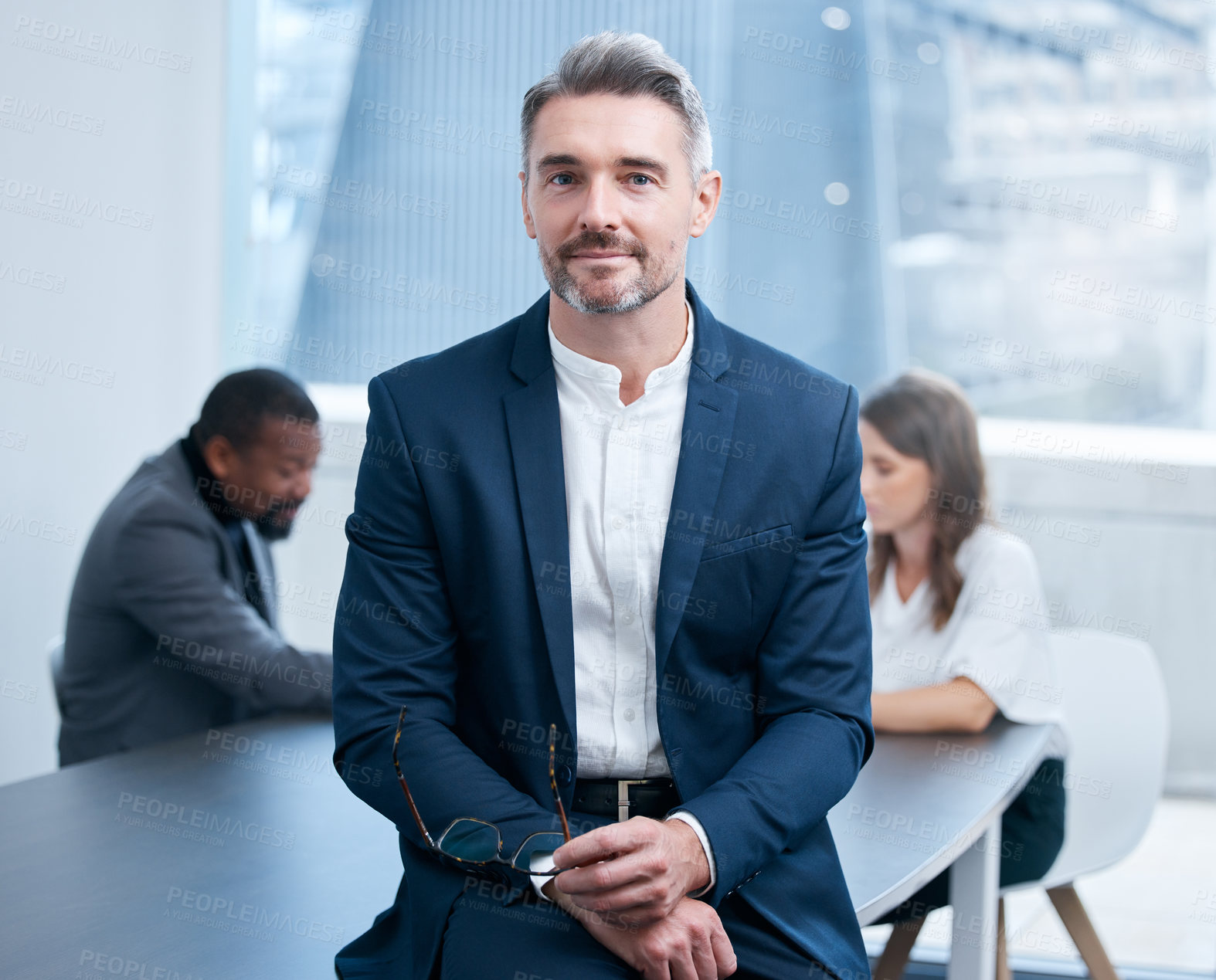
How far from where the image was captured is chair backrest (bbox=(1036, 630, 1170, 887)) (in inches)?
94.1

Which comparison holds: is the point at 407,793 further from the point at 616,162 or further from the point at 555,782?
the point at 616,162

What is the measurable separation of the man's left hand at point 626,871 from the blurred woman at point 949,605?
0.92 metres

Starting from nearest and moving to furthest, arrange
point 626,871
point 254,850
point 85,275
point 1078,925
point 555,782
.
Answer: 1. point 626,871
2. point 555,782
3. point 254,850
4. point 1078,925
5. point 85,275

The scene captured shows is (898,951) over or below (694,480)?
below

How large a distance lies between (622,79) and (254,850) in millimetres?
1146

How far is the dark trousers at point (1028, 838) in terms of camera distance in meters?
2.15

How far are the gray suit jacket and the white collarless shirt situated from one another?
1074 mm

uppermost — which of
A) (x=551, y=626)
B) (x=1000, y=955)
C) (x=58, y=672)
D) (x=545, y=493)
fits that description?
(x=545, y=493)

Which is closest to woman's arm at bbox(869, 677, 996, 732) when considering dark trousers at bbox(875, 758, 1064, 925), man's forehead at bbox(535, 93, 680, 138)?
dark trousers at bbox(875, 758, 1064, 925)

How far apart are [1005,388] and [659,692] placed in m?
2.53

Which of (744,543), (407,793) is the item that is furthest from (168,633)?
(744,543)

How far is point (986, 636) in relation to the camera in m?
2.15

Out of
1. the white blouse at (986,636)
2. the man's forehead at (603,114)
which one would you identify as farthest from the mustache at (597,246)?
the white blouse at (986,636)

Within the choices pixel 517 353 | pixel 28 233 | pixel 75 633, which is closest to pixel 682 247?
pixel 517 353
